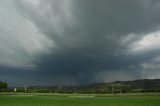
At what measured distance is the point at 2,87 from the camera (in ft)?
448
